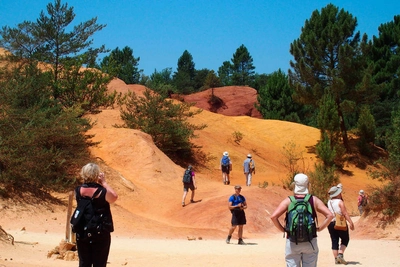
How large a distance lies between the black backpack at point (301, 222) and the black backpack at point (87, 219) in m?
2.14

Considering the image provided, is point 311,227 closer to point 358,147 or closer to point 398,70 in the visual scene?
point 358,147

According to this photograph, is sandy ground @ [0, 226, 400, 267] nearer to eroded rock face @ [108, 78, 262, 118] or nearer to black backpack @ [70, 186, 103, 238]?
black backpack @ [70, 186, 103, 238]

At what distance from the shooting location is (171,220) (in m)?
20.7

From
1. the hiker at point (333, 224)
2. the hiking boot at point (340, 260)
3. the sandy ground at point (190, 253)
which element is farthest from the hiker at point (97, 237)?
the hiking boot at point (340, 260)

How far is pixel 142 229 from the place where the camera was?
56.4 feet

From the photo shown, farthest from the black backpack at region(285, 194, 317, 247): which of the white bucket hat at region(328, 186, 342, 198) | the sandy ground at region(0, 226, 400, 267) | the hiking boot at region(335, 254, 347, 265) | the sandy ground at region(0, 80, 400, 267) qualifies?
the sandy ground at region(0, 80, 400, 267)

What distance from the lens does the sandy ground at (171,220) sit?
37.6 ft

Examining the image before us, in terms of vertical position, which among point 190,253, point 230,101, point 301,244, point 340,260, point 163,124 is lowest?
point 190,253

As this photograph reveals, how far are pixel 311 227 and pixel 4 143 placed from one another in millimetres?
14099

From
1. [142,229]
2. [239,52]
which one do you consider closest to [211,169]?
[142,229]

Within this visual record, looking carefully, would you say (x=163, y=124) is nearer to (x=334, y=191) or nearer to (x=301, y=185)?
(x=334, y=191)

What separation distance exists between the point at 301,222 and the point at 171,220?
597 inches

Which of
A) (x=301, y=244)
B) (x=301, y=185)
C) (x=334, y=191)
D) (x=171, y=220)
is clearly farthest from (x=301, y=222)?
(x=171, y=220)

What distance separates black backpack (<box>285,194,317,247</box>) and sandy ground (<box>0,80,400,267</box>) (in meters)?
5.12
